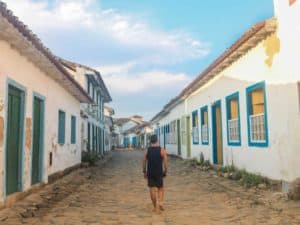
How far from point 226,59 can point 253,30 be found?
317cm

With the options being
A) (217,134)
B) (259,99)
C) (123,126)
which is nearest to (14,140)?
(259,99)

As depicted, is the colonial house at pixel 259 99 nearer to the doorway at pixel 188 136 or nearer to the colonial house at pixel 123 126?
the doorway at pixel 188 136

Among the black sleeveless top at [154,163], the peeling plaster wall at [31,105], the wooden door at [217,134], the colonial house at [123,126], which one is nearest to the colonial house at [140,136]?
the colonial house at [123,126]

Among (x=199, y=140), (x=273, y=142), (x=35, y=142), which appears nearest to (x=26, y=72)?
(x=35, y=142)

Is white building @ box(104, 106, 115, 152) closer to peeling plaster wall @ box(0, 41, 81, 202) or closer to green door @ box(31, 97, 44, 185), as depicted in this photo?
peeling plaster wall @ box(0, 41, 81, 202)

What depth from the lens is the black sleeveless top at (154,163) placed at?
309 inches

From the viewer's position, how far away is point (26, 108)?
9.20 m

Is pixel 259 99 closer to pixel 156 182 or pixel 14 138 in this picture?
pixel 156 182

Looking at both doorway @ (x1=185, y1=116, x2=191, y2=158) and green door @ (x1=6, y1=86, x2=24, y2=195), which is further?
doorway @ (x1=185, y1=116, x2=191, y2=158)

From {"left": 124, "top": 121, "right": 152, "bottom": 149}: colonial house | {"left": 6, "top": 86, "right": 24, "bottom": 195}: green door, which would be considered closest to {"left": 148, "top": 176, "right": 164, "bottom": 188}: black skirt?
{"left": 6, "top": 86, "right": 24, "bottom": 195}: green door

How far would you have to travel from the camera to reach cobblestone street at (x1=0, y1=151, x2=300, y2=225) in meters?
6.88

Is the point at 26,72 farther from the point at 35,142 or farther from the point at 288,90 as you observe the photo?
the point at 288,90

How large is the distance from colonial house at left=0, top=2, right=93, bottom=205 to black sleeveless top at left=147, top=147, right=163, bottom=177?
2632mm

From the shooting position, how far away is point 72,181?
517 inches
